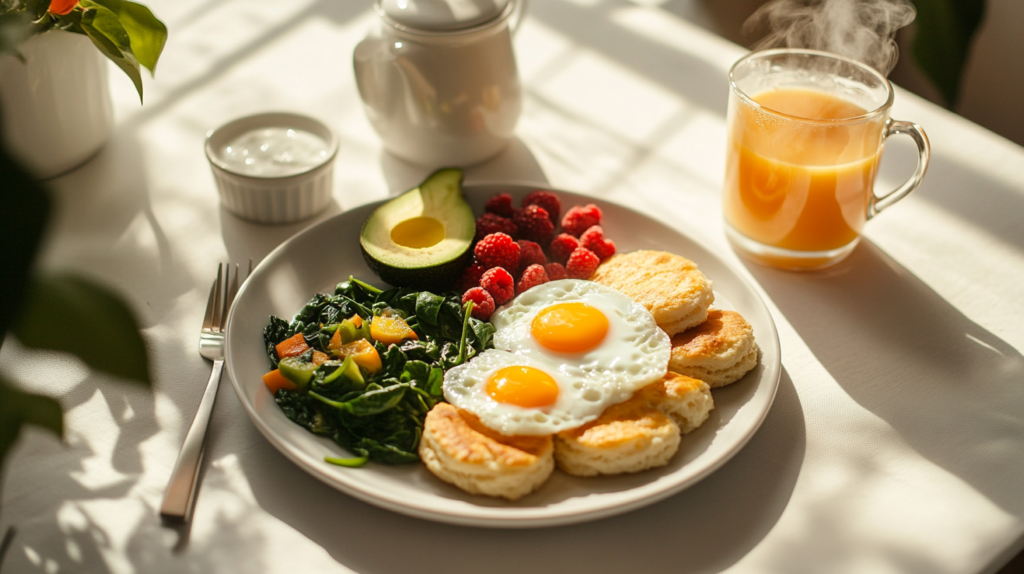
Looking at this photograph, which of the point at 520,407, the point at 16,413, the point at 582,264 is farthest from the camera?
the point at 582,264

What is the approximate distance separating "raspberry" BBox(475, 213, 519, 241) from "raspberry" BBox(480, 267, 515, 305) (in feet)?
0.48

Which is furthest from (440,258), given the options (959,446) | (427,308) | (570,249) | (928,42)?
(928,42)

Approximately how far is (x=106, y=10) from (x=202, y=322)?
71 cm

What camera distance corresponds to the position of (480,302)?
154 cm

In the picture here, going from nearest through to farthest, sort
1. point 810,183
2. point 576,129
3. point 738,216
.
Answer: point 810,183
point 738,216
point 576,129

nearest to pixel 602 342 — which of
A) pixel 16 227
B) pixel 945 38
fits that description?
pixel 945 38

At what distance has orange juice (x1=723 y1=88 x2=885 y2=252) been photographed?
1.60 metres

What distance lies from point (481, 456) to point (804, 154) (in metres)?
1.00

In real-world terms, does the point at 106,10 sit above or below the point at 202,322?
above

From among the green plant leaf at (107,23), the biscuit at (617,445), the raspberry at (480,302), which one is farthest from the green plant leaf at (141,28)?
the biscuit at (617,445)

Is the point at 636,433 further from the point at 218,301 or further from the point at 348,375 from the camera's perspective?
the point at 218,301

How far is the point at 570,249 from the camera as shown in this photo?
1.74 metres

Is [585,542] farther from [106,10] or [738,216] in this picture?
[106,10]

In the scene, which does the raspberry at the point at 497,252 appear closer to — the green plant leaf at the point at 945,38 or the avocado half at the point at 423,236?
the avocado half at the point at 423,236
